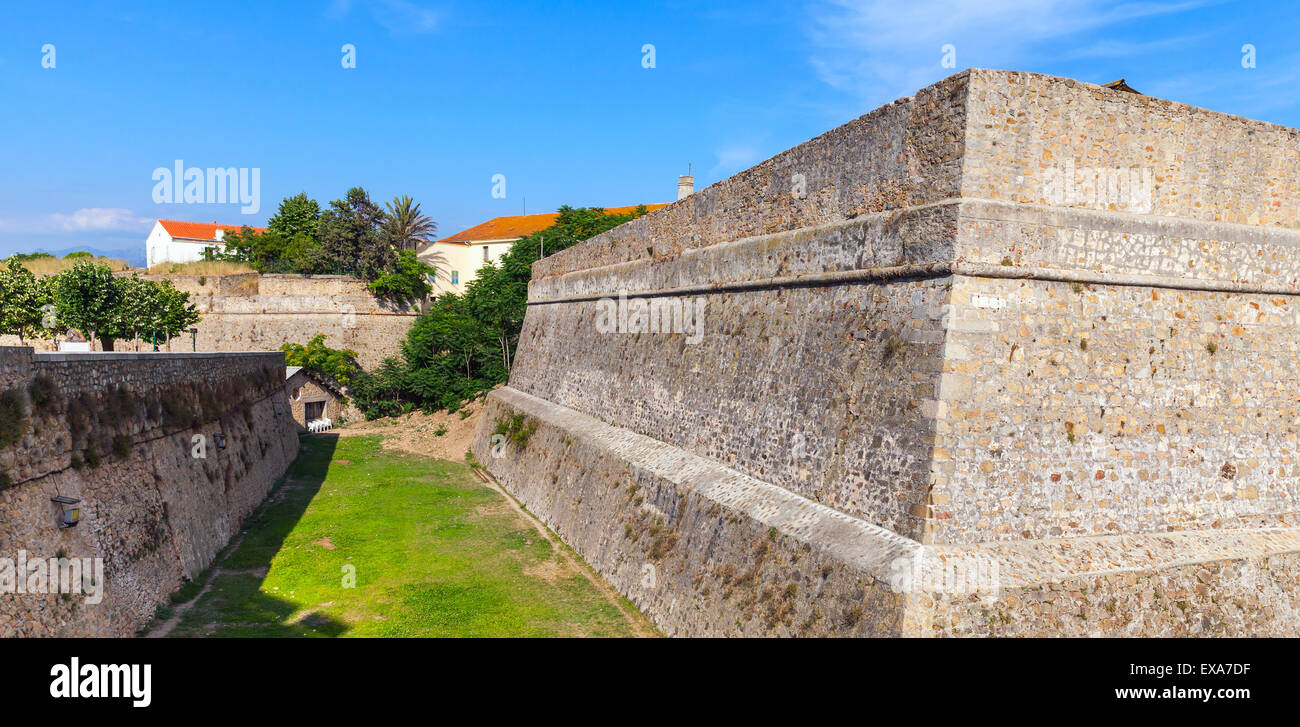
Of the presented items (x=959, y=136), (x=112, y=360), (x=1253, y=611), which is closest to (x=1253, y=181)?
(x=959, y=136)

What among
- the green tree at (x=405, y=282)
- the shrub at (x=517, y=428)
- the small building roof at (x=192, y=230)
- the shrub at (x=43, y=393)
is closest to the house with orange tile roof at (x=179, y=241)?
A: the small building roof at (x=192, y=230)

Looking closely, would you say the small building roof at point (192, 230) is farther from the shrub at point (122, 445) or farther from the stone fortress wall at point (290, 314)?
the shrub at point (122, 445)

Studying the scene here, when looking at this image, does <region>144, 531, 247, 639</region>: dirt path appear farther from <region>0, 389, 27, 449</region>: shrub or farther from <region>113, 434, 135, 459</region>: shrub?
<region>0, 389, 27, 449</region>: shrub

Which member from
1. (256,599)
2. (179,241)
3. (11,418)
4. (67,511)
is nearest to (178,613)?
(256,599)

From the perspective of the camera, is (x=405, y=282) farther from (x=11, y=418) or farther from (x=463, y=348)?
(x=11, y=418)

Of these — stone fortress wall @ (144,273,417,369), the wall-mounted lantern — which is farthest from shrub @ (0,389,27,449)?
stone fortress wall @ (144,273,417,369)

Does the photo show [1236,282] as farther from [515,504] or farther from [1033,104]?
[515,504]

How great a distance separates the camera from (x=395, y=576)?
13523 millimetres

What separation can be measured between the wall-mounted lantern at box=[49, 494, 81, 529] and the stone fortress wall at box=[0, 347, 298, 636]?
0.24 feet

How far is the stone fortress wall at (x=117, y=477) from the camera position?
801 centimetres

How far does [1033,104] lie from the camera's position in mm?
8023

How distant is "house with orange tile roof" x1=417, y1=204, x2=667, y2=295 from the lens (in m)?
48.0

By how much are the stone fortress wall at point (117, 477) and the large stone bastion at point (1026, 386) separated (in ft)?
24.0

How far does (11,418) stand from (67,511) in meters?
1.29
